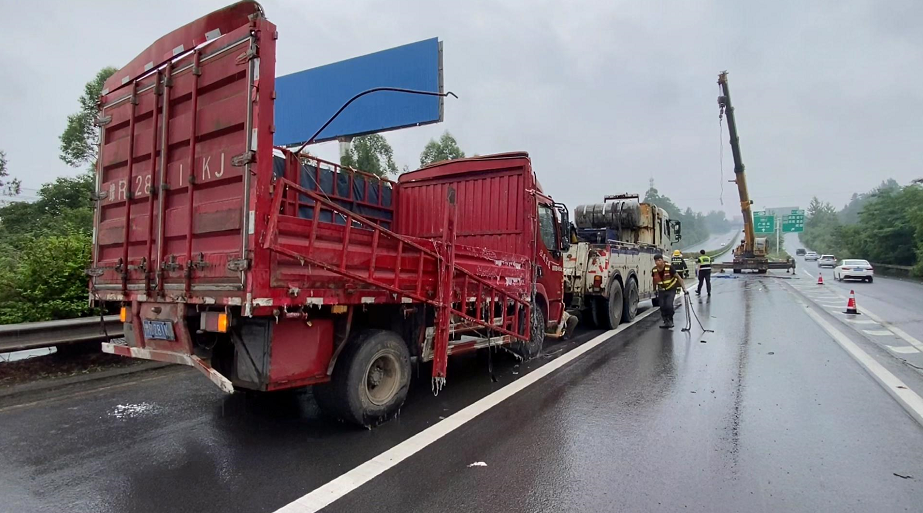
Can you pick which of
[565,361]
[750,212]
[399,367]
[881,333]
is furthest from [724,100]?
[399,367]

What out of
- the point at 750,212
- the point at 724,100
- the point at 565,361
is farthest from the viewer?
the point at 750,212

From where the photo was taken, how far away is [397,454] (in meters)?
3.59

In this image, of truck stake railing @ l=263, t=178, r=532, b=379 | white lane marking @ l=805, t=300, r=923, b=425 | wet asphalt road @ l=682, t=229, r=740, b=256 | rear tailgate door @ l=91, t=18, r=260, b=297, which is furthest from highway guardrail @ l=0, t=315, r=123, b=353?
wet asphalt road @ l=682, t=229, r=740, b=256

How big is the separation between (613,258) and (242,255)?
26.0 ft

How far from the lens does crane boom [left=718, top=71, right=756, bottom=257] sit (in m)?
25.7

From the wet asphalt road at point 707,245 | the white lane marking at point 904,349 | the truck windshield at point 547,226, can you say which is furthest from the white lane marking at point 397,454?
the wet asphalt road at point 707,245

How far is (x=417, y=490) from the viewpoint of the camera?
10.0 ft

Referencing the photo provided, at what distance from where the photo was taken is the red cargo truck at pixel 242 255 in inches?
136

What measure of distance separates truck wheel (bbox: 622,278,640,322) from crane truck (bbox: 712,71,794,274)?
19.3 meters

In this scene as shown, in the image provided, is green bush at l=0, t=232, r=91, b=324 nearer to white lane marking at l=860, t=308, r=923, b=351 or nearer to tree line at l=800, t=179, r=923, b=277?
white lane marking at l=860, t=308, r=923, b=351

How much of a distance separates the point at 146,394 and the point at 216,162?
297 centimetres

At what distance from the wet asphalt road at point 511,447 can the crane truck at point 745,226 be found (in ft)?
76.0

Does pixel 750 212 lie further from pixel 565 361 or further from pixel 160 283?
pixel 160 283

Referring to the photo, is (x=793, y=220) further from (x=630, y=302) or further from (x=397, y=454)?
(x=397, y=454)
